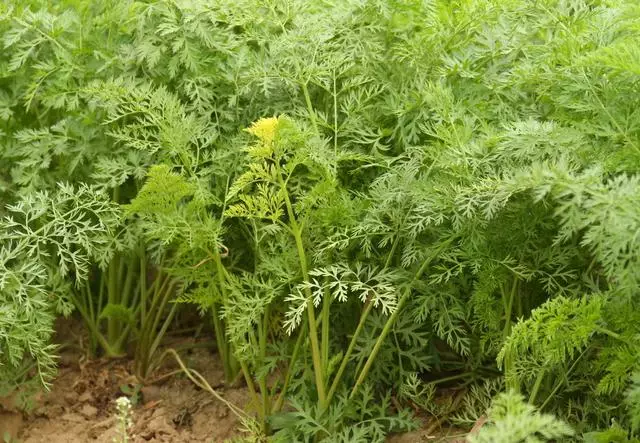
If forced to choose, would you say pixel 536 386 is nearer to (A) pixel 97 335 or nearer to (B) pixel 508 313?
(B) pixel 508 313

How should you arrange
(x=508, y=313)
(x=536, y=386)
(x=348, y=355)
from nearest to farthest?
1. (x=536, y=386)
2. (x=508, y=313)
3. (x=348, y=355)

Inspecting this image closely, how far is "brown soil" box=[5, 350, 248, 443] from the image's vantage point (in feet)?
9.79

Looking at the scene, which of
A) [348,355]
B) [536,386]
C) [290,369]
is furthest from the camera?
[290,369]

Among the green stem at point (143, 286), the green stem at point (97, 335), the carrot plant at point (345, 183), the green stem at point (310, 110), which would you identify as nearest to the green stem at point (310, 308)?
the carrot plant at point (345, 183)

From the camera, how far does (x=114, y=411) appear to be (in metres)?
3.13

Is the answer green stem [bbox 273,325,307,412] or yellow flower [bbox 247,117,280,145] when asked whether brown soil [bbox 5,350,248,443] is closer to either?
green stem [bbox 273,325,307,412]

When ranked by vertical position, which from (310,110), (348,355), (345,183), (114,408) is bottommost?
(114,408)

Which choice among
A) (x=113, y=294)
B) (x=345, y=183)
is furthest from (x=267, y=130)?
(x=113, y=294)

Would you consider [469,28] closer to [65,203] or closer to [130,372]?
[65,203]

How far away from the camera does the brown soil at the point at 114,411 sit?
298 cm

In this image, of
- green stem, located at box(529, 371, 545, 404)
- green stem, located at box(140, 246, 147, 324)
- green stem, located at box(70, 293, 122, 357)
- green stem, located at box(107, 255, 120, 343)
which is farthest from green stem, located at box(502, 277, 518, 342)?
green stem, located at box(70, 293, 122, 357)

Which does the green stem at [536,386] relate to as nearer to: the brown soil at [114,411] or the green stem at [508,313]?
the green stem at [508,313]

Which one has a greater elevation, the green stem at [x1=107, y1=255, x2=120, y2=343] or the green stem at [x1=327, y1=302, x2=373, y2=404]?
the green stem at [x1=327, y1=302, x2=373, y2=404]

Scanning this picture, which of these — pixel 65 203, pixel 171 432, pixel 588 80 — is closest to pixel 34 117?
pixel 65 203
